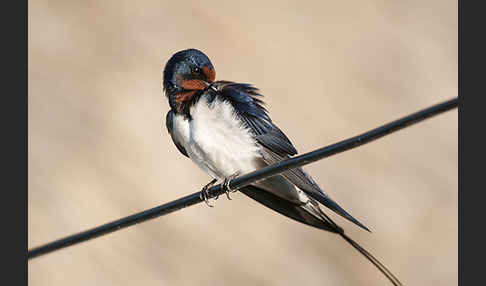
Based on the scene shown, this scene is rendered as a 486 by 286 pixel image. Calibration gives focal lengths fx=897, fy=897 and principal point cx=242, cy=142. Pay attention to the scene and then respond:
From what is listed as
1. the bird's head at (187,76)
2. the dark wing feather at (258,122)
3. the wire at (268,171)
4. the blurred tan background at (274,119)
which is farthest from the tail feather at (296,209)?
the blurred tan background at (274,119)

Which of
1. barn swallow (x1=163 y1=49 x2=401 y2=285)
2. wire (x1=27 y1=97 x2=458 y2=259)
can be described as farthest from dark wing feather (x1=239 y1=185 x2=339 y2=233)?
wire (x1=27 y1=97 x2=458 y2=259)

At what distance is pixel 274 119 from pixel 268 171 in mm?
5551

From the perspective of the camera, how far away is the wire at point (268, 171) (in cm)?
255

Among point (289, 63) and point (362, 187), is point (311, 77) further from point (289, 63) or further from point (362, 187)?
point (362, 187)

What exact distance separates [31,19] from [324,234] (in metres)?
3.61

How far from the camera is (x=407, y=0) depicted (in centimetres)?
950

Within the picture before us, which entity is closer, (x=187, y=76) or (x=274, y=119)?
(x=187, y=76)

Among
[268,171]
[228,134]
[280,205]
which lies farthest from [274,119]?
[268,171]

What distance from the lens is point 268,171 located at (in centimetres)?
304

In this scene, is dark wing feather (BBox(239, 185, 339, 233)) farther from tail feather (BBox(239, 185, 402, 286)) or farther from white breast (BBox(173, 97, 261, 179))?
white breast (BBox(173, 97, 261, 179))

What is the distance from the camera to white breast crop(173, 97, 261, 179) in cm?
427

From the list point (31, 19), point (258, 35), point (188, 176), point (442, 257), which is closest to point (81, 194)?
point (188, 176)

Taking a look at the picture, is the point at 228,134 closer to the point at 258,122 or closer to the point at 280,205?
the point at 258,122

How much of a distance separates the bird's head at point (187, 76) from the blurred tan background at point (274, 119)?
3.77 m
